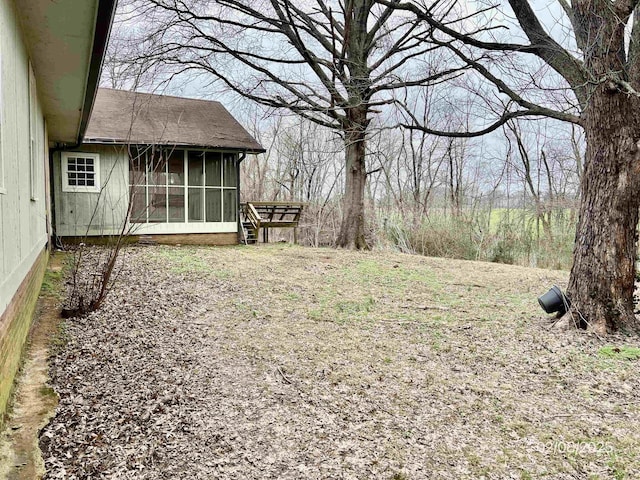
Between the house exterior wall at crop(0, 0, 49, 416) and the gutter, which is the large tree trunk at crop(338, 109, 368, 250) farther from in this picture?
the house exterior wall at crop(0, 0, 49, 416)

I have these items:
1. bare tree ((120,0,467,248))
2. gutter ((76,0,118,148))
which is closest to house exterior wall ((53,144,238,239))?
bare tree ((120,0,467,248))

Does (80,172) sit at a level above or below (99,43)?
below

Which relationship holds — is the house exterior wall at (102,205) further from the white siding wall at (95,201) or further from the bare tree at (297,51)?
the bare tree at (297,51)

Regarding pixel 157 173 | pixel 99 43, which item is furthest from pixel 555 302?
pixel 157 173

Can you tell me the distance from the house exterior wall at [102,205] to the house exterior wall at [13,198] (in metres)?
5.97

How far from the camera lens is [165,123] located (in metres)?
12.1

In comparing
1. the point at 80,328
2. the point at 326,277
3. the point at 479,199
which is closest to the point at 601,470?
the point at 80,328

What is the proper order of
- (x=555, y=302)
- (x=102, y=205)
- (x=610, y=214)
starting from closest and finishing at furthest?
(x=610, y=214) → (x=555, y=302) → (x=102, y=205)

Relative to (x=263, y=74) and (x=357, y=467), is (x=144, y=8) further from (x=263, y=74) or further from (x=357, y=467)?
(x=357, y=467)

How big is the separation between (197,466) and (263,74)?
38.8 feet

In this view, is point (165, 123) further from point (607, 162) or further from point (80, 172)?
point (607, 162)

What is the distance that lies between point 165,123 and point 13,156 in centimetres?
918

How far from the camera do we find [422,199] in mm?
17734

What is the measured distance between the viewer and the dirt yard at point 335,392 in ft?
8.38
